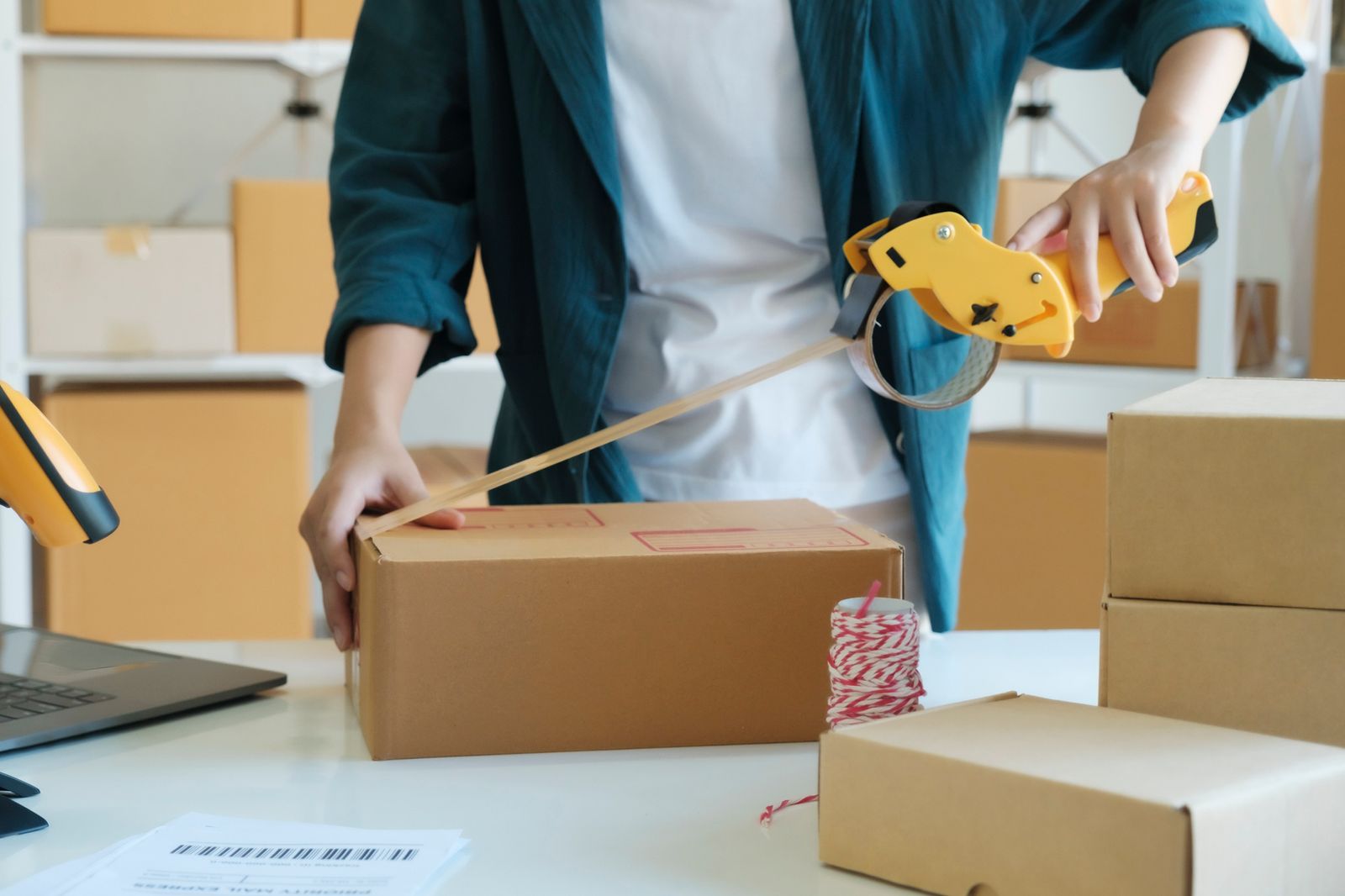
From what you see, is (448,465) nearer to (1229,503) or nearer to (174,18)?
(174,18)

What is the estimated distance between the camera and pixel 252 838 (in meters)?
0.59

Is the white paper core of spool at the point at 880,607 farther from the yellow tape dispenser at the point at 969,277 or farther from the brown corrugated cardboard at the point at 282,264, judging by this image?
the brown corrugated cardboard at the point at 282,264

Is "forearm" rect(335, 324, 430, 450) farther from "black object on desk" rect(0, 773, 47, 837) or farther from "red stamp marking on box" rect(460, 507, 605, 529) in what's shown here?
"black object on desk" rect(0, 773, 47, 837)

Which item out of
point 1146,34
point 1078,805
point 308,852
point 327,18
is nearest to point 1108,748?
point 1078,805

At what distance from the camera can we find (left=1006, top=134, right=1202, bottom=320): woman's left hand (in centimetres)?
69

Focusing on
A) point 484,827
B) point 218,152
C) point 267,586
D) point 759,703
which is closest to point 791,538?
point 759,703

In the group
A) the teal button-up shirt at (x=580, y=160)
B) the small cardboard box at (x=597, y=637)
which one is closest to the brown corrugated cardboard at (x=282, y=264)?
the teal button-up shirt at (x=580, y=160)

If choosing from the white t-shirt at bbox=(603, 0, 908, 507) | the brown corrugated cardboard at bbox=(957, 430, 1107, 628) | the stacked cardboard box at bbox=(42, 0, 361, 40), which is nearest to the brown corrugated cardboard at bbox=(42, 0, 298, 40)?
the stacked cardboard box at bbox=(42, 0, 361, 40)

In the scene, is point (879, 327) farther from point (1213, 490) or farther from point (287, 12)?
point (287, 12)

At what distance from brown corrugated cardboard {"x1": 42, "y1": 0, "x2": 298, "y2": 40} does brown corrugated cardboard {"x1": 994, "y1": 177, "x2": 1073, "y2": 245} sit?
1054mm

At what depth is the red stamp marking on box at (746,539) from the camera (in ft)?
2.43

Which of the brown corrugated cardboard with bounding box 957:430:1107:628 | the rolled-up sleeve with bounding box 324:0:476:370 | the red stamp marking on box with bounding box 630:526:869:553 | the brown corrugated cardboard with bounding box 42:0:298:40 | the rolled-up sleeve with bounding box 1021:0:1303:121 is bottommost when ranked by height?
the brown corrugated cardboard with bounding box 957:430:1107:628

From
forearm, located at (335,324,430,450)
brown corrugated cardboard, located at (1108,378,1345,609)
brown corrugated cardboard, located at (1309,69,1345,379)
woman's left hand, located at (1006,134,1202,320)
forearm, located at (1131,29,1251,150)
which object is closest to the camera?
brown corrugated cardboard, located at (1108,378,1345,609)

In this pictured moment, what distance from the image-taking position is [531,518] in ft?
2.67
